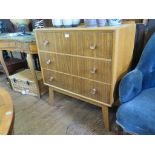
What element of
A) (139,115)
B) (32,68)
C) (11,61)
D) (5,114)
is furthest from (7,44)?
(139,115)

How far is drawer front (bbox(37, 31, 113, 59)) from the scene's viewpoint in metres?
1.08

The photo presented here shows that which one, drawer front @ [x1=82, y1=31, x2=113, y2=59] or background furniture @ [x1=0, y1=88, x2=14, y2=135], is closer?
background furniture @ [x1=0, y1=88, x2=14, y2=135]

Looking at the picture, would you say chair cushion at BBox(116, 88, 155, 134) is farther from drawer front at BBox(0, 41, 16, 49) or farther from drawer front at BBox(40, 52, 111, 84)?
drawer front at BBox(0, 41, 16, 49)

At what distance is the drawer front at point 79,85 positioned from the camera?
1255 mm

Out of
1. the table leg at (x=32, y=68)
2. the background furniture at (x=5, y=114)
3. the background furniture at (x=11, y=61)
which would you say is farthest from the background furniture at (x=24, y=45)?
the background furniture at (x=5, y=114)

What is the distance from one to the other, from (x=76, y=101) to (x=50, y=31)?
0.86m

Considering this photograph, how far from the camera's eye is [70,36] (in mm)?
1252

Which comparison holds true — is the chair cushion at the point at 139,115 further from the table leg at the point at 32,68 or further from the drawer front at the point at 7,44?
the drawer front at the point at 7,44

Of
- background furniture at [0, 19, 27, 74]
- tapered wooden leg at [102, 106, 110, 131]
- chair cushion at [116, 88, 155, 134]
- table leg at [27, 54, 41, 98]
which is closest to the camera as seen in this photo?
chair cushion at [116, 88, 155, 134]

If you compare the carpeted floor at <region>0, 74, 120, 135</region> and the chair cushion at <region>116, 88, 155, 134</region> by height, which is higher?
the chair cushion at <region>116, 88, 155, 134</region>

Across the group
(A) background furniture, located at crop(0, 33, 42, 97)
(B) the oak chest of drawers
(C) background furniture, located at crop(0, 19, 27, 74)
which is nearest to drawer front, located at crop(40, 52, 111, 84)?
(B) the oak chest of drawers

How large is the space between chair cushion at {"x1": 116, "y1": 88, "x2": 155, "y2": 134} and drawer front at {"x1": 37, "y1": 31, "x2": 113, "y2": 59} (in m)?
0.36
